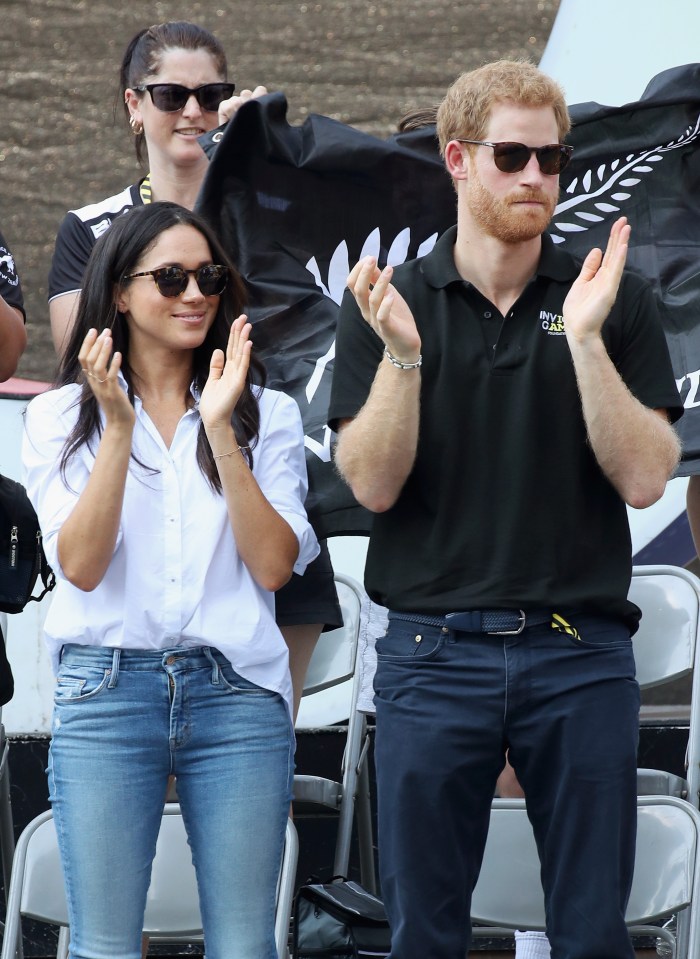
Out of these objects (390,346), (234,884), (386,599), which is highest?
(390,346)

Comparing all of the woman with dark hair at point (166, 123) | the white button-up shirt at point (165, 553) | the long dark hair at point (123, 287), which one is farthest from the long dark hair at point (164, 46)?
the white button-up shirt at point (165, 553)

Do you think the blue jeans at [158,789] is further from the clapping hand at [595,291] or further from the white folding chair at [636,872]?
the clapping hand at [595,291]

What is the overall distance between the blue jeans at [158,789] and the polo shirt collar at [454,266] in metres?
0.89

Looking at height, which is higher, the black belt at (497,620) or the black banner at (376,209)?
the black banner at (376,209)

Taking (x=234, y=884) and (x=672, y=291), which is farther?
(x=672, y=291)

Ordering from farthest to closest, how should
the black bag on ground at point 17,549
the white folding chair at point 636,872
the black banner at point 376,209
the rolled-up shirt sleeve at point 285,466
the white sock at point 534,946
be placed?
the black banner at point 376,209, the black bag on ground at point 17,549, the white sock at point 534,946, the white folding chair at point 636,872, the rolled-up shirt sleeve at point 285,466

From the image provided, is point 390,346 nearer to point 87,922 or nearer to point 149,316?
point 149,316

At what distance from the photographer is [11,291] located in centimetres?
334

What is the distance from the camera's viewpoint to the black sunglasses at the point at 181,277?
2812 mm

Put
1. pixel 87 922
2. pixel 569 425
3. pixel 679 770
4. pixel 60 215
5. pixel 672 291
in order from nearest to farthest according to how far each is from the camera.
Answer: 1. pixel 87 922
2. pixel 569 425
3. pixel 672 291
4. pixel 679 770
5. pixel 60 215

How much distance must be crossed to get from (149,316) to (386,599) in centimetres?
80

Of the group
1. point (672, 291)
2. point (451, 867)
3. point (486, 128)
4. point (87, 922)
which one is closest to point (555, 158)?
point (486, 128)

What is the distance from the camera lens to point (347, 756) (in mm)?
3676

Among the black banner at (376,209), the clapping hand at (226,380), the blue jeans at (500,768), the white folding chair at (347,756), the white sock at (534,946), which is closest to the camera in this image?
the blue jeans at (500,768)
